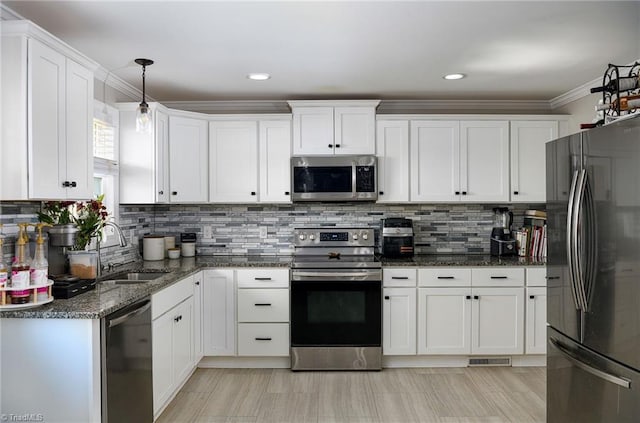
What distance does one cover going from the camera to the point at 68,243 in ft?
8.50

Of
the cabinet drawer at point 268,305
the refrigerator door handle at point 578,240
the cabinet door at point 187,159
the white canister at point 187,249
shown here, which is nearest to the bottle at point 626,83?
the refrigerator door handle at point 578,240

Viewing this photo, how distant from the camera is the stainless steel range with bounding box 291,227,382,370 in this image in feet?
12.4

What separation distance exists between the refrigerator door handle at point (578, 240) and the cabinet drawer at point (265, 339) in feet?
7.62

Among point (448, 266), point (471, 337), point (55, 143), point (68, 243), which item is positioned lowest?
point (471, 337)

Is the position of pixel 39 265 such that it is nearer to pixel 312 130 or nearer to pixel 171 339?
pixel 171 339

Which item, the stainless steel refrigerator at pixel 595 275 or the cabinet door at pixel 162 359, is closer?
the stainless steel refrigerator at pixel 595 275

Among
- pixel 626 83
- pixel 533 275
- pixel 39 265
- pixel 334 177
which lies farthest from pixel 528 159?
pixel 39 265

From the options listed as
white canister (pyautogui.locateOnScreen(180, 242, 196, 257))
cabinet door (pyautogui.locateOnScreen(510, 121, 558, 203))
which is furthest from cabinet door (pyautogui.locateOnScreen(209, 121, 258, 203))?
cabinet door (pyautogui.locateOnScreen(510, 121, 558, 203))

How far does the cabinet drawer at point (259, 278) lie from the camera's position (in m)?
3.85

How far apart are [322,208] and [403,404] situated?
6.30 feet

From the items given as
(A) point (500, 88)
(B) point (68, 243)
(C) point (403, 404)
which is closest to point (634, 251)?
(C) point (403, 404)

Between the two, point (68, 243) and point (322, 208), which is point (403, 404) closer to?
point (322, 208)

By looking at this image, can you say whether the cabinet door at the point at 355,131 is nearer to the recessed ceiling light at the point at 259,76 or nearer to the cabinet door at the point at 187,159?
the recessed ceiling light at the point at 259,76

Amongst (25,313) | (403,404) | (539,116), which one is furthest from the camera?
(539,116)
